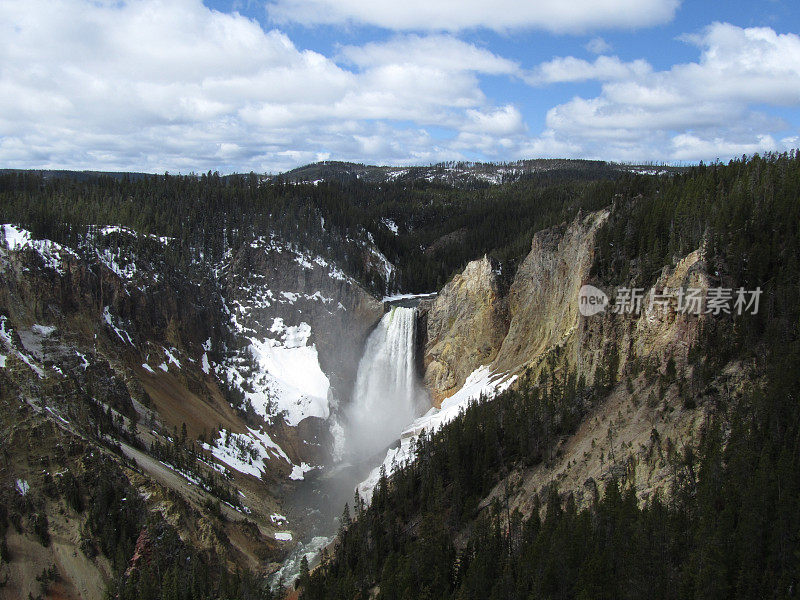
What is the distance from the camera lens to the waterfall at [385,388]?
80.4 meters

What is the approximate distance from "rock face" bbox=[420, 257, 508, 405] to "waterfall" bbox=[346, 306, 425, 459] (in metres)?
4.23

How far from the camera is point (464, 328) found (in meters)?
74.9

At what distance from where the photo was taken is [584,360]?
149 ft

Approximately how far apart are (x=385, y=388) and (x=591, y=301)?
44.0m

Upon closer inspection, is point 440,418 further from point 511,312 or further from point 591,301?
point 591,301

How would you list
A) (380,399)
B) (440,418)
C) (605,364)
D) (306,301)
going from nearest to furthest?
(605,364)
(440,418)
(380,399)
(306,301)

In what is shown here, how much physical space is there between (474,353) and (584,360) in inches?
1101

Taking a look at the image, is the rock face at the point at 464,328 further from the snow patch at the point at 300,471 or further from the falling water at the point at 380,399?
the snow patch at the point at 300,471

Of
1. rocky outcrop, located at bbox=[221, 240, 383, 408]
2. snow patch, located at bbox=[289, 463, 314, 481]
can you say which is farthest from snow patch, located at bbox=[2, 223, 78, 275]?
snow patch, located at bbox=[289, 463, 314, 481]

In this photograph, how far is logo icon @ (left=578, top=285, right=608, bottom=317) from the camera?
1789 inches

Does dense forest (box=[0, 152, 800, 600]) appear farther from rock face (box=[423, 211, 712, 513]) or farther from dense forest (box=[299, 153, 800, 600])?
rock face (box=[423, 211, 712, 513])

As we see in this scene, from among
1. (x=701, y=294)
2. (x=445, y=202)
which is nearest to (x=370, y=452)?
(x=701, y=294)
